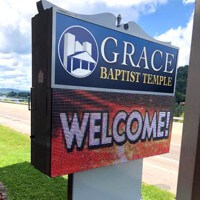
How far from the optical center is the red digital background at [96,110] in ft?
7.88

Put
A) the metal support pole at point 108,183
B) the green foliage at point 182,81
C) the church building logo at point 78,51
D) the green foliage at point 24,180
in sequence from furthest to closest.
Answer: the green foliage at point 24,180
the metal support pole at point 108,183
the church building logo at point 78,51
the green foliage at point 182,81


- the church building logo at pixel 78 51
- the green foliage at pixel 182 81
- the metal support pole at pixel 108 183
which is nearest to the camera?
the green foliage at pixel 182 81

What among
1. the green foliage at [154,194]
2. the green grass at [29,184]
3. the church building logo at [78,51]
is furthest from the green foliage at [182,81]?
the green grass at [29,184]

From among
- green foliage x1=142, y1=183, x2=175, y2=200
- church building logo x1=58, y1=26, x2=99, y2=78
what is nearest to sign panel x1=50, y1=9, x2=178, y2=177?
church building logo x1=58, y1=26, x2=99, y2=78

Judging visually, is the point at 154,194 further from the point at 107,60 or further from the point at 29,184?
the point at 107,60

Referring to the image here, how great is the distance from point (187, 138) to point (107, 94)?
2.14 meters

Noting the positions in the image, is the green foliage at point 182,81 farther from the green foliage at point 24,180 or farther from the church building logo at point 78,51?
the green foliage at point 24,180

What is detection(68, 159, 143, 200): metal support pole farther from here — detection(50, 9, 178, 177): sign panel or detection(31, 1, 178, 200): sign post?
detection(50, 9, 178, 177): sign panel

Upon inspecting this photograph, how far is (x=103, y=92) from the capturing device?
2.77 metres

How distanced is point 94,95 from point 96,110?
0.17 m

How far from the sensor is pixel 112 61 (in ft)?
9.29

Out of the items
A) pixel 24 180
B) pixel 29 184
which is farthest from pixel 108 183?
pixel 24 180

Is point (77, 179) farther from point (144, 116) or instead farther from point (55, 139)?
point (144, 116)

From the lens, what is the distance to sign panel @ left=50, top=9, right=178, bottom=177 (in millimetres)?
2406
